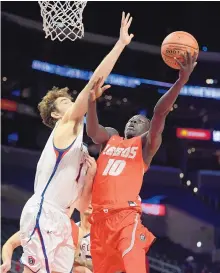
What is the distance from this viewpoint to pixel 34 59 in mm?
13375

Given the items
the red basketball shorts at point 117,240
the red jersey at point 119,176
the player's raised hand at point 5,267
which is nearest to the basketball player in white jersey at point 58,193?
the red jersey at point 119,176

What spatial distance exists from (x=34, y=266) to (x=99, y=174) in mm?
810

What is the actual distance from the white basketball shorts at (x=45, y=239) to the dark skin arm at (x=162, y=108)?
2.61 ft

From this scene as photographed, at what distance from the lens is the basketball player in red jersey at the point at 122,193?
384 cm

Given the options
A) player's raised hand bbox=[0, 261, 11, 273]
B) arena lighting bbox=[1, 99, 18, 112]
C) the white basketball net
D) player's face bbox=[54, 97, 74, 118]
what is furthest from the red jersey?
arena lighting bbox=[1, 99, 18, 112]

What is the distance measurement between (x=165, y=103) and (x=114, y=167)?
605 mm

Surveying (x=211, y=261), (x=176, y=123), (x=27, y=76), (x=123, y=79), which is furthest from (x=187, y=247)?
(x=27, y=76)

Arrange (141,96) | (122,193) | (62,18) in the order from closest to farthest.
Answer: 1. (122,193)
2. (62,18)
3. (141,96)

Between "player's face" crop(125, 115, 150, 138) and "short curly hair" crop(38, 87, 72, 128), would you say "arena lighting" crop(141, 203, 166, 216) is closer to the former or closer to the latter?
"player's face" crop(125, 115, 150, 138)

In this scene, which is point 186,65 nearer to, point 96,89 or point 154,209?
point 96,89

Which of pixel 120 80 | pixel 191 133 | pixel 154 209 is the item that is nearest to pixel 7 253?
pixel 154 209

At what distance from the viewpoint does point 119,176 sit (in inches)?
160

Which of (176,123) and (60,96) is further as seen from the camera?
(176,123)

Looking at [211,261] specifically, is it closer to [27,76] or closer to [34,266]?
[27,76]
